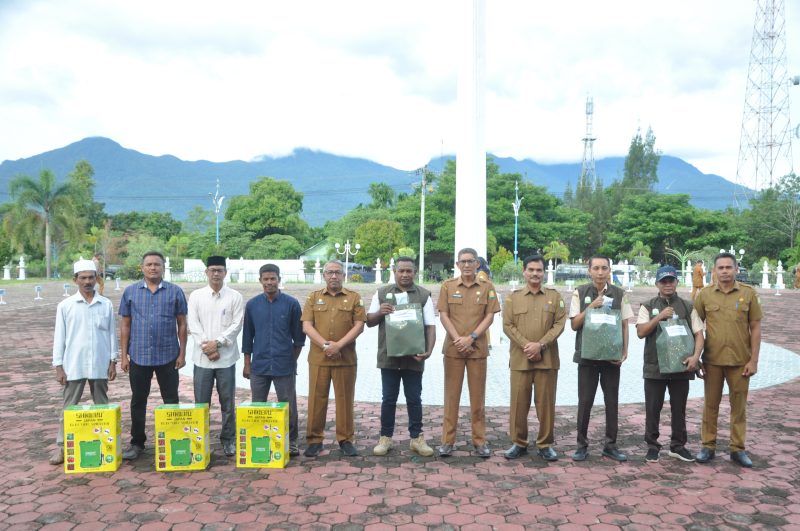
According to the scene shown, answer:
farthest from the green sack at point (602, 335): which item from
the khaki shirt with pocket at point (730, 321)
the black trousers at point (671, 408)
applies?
the khaki shirt with pocket at point (730, 321)

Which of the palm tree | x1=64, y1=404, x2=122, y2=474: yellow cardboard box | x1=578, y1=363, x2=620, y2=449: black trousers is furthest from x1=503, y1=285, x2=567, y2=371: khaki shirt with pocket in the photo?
the palm tree

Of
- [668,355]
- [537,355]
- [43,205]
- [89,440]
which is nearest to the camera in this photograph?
[89,440]

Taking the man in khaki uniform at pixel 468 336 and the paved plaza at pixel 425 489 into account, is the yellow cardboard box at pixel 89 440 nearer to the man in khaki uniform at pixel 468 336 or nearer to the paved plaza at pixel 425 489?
the paved plaza at pixel 425 489

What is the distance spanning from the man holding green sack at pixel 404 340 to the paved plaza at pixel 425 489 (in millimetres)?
188

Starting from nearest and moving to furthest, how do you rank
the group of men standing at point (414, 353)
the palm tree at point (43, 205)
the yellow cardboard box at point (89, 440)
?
the yellow cardboard box at point (89, 440), the group of men standing at point (414, 353), the palm tree at point (43, 205)

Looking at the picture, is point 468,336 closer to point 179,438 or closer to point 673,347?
point 673,347

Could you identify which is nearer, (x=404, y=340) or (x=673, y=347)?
(x=673, y=347)

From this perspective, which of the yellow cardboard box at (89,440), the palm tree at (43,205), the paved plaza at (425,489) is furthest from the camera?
the palm tree at (43,205)

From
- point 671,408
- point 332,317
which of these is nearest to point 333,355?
point 332,317

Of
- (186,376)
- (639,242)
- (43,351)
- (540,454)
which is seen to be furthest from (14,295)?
(639,242)

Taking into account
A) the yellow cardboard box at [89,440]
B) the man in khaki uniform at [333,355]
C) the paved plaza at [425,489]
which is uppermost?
the man in khaki uniform at [333,355]

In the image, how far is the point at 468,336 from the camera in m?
5.27

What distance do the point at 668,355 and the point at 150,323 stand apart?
4045 mm

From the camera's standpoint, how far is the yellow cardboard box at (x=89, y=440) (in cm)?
489
